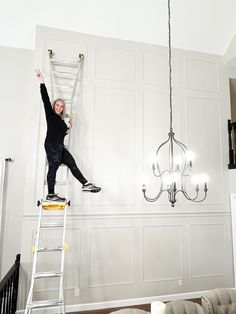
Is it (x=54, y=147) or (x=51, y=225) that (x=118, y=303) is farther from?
(x=54, y=147)

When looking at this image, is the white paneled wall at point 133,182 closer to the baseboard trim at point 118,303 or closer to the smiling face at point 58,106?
the baseboard trim at point 118,303

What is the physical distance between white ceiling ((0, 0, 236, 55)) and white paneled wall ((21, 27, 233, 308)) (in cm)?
15

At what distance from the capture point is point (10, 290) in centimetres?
258

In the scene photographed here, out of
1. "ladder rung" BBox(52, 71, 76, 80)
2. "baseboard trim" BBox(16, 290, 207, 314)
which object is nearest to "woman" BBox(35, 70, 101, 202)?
"ladder rung" BBox(52, 71, 76, 80)

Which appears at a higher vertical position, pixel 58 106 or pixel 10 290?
pixel 58 106

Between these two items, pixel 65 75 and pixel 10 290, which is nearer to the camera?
pixel 10 290

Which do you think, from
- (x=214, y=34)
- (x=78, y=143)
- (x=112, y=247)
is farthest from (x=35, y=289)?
(x=214, y=34)

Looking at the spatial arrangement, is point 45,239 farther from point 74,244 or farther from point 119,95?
point 119,95

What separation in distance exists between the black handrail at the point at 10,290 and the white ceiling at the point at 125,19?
2942mm

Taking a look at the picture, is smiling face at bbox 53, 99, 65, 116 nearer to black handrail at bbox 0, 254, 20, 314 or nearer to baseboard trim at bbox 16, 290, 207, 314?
black handrail at bbox 0, 254, 20, 314

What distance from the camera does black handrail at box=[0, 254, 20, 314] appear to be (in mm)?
2319

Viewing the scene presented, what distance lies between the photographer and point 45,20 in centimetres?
322

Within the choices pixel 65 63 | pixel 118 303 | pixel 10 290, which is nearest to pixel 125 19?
pixel 65 63

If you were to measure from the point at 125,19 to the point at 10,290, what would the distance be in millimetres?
3679
